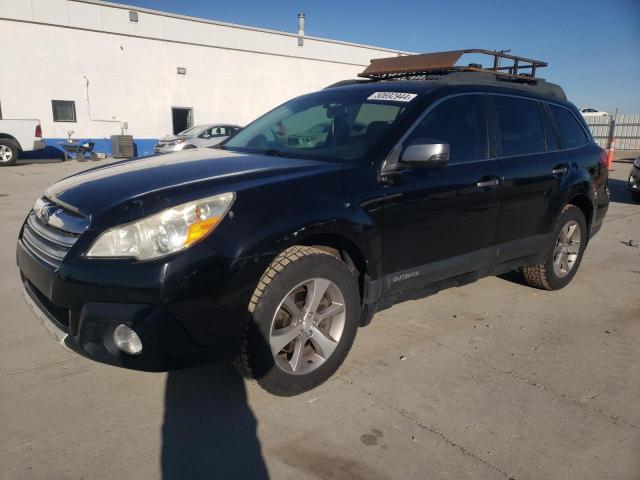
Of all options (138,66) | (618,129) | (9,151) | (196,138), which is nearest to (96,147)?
(138,66)

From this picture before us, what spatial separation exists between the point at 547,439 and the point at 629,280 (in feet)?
11.4

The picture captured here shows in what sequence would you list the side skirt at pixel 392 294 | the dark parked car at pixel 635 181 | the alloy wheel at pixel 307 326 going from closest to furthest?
the alloy wheel at pixel 307 326 → the side skirt at pixel 392 294 → the dark parked car at pixel 635 181

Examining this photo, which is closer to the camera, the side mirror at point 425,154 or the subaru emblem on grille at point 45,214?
the subaru emblem on grille at point 45,214

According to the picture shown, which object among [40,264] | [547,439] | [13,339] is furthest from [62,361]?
[547,439]

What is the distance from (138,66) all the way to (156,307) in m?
21.8

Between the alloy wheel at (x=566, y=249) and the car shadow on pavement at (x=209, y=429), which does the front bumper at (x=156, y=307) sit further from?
the alloy wheel at (x=566, y=249)

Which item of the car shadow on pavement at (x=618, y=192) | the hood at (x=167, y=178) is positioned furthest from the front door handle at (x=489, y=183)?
the car shadow on pavement at (x=618, y=192)

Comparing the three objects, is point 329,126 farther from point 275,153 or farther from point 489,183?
point 489,183

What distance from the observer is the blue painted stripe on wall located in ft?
65.9

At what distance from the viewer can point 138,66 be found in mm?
21453

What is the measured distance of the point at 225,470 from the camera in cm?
223

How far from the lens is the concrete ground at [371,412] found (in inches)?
90.1

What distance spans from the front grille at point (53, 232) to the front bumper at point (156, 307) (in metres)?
0.10

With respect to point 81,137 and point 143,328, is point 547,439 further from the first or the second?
point 81,137
